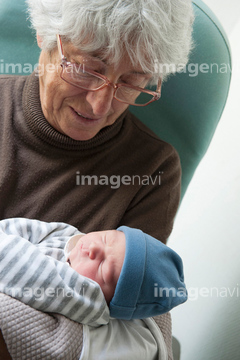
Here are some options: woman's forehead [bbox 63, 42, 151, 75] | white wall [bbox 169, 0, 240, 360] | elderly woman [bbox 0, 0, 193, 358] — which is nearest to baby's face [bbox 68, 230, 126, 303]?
elderly woman [bbox 0, 0, 193, 358]

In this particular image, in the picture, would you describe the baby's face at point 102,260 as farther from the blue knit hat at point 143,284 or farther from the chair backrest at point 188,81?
the chair backrest at point 188,81

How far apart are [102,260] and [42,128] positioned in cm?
56

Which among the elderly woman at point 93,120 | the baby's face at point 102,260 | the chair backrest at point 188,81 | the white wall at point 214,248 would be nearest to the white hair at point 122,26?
the elderly woman at point 93,120

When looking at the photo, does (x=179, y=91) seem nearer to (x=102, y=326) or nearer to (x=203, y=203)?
(x=203, y=203)

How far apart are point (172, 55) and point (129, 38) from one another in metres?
0.19

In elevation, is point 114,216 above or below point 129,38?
below

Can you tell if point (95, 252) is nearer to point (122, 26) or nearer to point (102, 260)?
point (102, 260)

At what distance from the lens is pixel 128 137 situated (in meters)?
1.65

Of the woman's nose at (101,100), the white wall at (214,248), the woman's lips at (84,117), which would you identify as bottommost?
the white wall at (214,248)

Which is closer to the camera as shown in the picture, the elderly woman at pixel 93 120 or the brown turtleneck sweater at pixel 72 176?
the elderly woman at pixel 93 120

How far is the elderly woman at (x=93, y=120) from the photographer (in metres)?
1.22

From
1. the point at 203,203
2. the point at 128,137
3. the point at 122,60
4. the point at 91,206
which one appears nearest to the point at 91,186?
the point at 91,206

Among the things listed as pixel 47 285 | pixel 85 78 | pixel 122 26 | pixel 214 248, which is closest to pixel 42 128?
pixel 85 78

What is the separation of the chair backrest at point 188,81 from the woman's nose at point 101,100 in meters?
0.47
